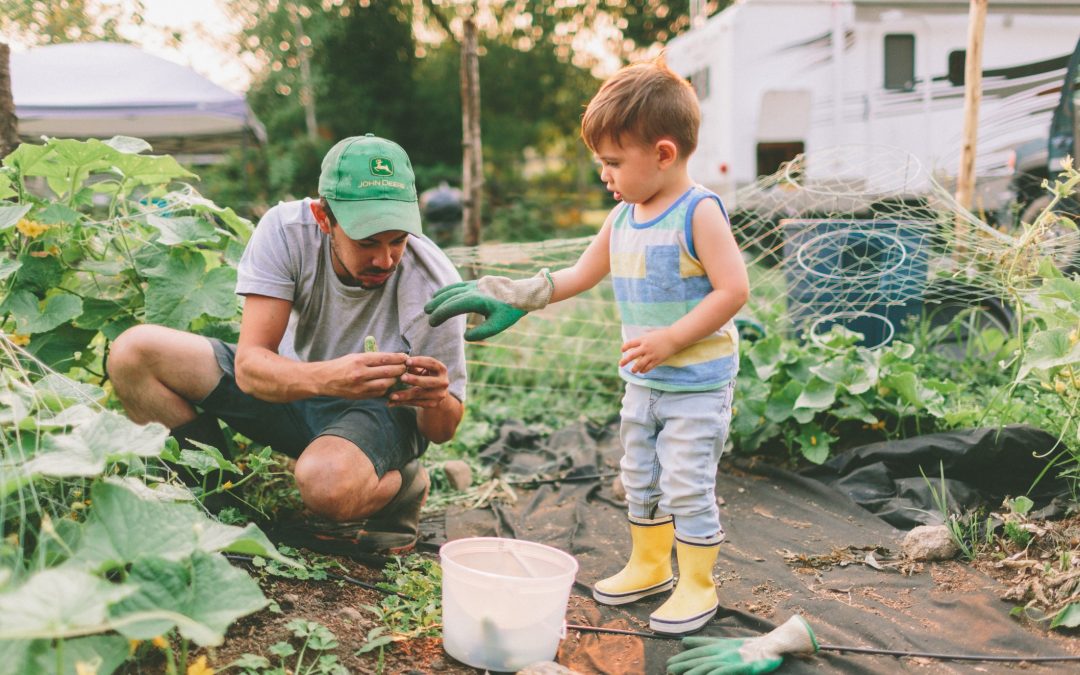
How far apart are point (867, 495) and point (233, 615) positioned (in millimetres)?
2152

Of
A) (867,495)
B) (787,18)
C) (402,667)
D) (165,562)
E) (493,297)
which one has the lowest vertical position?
(867,495)

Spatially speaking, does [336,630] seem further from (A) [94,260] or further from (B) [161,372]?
(A) [94,260]

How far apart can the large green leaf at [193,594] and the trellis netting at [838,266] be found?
2.14m

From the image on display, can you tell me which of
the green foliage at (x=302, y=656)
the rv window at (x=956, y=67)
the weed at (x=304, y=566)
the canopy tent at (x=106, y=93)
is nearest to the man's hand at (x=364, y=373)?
the weed at (x=304, y=566)

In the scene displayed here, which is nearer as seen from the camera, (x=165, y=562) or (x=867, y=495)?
(x=165, y=562)

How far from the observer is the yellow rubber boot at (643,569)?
7.18 ft

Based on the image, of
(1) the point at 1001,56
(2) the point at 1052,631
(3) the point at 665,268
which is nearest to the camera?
(2) the point at 1052,631

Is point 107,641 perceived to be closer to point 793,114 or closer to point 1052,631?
point 1052,631

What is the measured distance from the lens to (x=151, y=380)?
2229 mm

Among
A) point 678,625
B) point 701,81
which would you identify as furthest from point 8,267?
point 701,81

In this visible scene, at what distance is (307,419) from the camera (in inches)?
93.2

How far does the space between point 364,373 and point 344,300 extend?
391 mm

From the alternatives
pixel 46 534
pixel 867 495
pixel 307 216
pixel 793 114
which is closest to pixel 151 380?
pixel 307 216

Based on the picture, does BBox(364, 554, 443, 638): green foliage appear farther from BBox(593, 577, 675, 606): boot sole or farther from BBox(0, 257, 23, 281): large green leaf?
BBox(0, 257, 23, 281): large green leaf
